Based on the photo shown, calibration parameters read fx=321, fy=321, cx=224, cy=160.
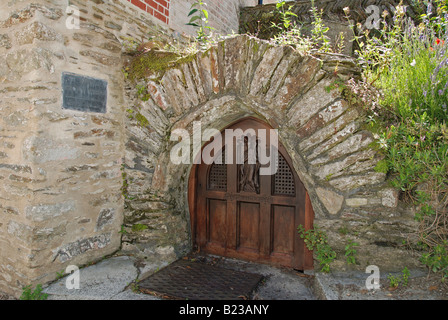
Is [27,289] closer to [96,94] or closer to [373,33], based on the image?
[96,94]

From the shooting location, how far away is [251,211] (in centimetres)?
326

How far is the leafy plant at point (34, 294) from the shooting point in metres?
2.52

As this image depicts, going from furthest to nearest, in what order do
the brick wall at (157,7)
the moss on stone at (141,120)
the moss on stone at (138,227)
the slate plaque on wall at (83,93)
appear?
1. the brick wall at (157,7)
2. the moss on stone at (138,227)
3. the moss on stone at (141,120)
4. the slate plaque on wall at (83,93)

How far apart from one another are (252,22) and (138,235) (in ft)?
13.6

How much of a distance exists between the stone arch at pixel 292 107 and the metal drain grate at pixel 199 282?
90 cm

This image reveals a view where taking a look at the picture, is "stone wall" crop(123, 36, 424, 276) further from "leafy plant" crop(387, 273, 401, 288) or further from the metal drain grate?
the metal drain grate

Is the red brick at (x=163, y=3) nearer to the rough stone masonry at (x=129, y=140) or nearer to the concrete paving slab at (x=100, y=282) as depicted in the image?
the rough stone masonry at (x=129, y=140)

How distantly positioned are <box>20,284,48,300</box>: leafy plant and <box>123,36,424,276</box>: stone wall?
Result: 928 mm

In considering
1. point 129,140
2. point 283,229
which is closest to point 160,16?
point 129,140

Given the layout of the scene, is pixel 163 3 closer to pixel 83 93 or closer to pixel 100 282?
pixel 83 93

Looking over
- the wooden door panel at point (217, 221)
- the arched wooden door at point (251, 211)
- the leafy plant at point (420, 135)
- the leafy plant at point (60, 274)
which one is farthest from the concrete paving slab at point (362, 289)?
the leafy plant at point (60, 274)

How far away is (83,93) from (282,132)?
1.80 meters

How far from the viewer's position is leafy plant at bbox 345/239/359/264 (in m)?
2.42

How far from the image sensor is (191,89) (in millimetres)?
2891
